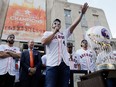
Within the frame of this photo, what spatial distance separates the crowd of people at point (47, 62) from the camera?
7.89 ft

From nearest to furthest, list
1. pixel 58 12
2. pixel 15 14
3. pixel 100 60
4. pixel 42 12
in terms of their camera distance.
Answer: pixel 100 60 → pixel 15 14 → pixel 42 12 → pixel 58 12

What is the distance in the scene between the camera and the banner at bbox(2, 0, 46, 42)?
12.8 m

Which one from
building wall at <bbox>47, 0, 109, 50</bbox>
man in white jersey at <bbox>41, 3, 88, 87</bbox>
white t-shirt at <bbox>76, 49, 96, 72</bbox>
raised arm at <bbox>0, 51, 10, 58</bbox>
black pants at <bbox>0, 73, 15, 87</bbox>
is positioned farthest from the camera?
building wall at <bbox>47, 0, 109, 50</bbox>

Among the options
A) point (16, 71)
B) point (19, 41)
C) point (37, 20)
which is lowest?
point (16, 71)

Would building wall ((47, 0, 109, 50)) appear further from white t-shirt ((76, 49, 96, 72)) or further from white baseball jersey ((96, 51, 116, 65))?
white baseball jersey ((96, 51, 116, 65))

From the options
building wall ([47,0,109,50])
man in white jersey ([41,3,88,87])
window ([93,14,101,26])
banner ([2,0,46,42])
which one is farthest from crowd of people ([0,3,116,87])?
window ([93,14,101,26])

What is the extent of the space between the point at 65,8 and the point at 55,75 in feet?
48.8

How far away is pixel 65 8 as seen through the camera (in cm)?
1672

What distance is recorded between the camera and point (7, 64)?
3.38 m

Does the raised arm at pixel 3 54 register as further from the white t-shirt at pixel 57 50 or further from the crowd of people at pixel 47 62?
the white t-shirt at pixel 57 50

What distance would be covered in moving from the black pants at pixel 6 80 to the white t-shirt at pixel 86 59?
160 centimetres

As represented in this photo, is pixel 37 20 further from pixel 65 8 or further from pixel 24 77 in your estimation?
pixel 24 77

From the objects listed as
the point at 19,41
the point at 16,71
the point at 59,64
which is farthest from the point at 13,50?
the point at 19,41

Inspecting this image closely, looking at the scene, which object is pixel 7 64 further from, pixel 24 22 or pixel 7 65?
pixel 24 22
